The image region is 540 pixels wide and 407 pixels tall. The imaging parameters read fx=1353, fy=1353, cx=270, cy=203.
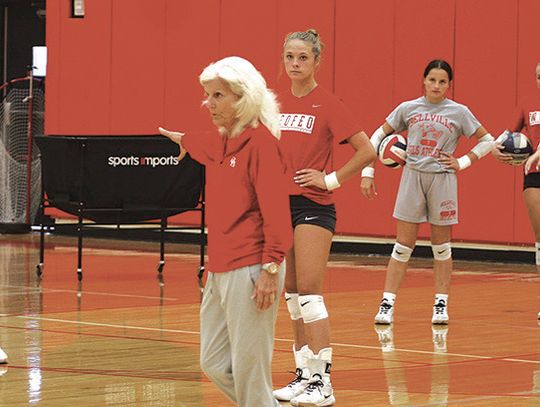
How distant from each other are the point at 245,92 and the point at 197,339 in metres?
4.24

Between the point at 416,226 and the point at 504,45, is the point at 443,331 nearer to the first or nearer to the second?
the point at 416,226

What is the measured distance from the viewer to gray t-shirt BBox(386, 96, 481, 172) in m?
10.1

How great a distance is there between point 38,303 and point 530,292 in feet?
14.9

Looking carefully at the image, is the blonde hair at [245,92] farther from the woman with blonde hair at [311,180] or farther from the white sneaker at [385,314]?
the white sneaker at [385,314]

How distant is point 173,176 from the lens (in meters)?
13.7

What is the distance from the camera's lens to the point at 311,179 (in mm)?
6922

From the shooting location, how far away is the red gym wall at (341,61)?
16.3 meters

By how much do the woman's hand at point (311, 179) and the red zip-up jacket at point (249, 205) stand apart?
1.61 meters

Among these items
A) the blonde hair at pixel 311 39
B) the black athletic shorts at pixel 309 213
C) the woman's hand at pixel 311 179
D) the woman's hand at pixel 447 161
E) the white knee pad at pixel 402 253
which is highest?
the blonde hair at pixel 311 39

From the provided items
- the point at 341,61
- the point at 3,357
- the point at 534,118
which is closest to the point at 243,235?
the point at 3,357

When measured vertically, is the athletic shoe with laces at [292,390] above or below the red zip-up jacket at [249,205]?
below

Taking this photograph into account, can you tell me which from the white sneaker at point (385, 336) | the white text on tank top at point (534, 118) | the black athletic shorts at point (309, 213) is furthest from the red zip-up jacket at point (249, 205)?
the white text on tank top at point (534, 118)

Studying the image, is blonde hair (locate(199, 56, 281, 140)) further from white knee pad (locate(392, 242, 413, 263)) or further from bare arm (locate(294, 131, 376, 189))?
white knee pad (locate(392, 242, 413, 263))

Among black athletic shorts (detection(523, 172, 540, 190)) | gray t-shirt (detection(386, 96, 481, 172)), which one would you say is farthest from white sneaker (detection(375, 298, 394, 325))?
black athletic shorts (detection(523, 172, 540, 190))
